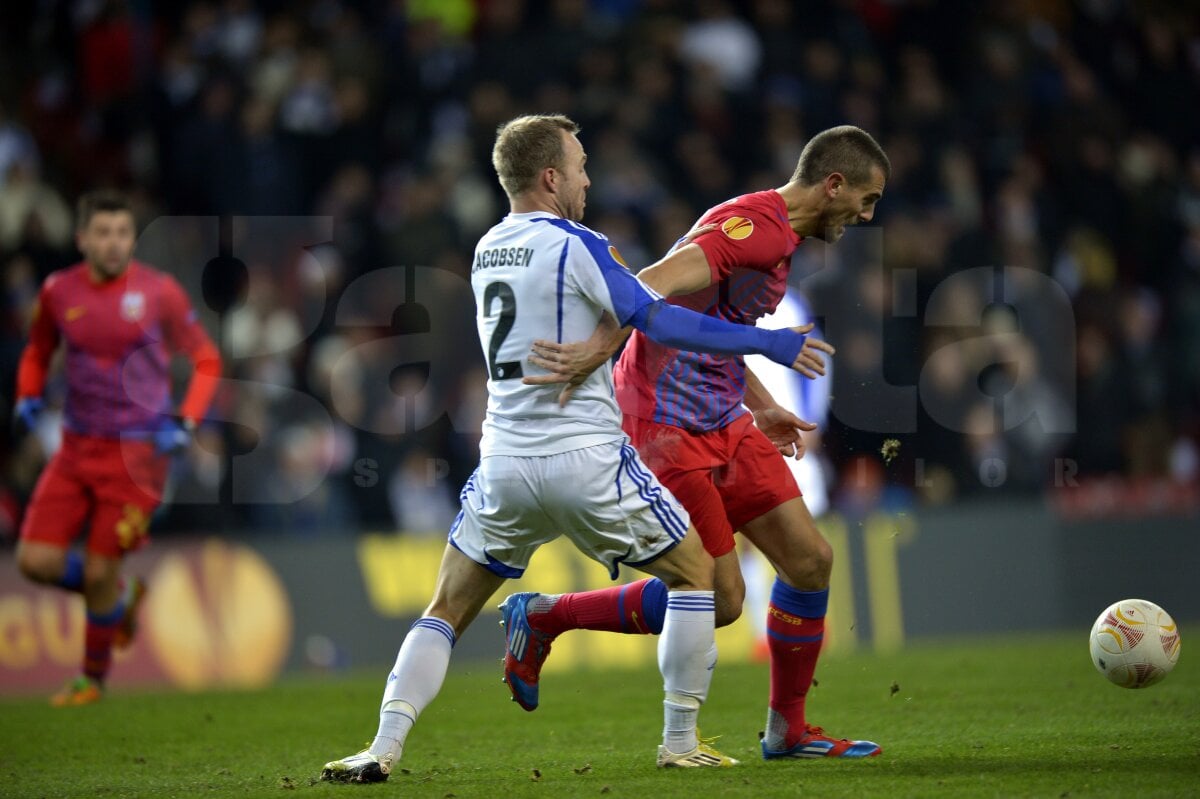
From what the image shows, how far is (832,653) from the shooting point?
11875 millimetres

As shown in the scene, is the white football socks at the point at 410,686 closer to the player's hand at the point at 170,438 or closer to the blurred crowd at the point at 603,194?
the player's hand at the point at 170,438

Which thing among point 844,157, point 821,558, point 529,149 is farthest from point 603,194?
point 529,149

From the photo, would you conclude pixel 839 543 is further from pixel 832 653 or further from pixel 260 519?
pixel 260 519

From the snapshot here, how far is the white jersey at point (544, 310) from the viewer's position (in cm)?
545

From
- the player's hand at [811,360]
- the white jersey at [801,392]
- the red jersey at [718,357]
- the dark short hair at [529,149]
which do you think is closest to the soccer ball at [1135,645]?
the red jersey at [718,357]

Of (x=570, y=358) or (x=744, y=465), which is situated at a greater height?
(x=570, y=358)

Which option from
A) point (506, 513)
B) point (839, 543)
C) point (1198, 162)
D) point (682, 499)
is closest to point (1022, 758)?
point (682, 499)

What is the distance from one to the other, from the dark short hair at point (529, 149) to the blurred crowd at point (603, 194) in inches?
204

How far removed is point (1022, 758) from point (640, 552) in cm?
167

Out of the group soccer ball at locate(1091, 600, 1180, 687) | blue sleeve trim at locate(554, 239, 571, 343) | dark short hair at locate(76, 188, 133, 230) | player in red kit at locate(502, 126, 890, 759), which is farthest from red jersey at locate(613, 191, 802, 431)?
dark short hair at locate(76, 188, 133, 230)

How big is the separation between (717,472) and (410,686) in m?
1.48

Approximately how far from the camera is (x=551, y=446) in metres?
5.48

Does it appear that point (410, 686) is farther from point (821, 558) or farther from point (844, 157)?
point (844, 157)

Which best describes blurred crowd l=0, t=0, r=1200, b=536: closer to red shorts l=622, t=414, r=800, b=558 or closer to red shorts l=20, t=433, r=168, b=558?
red shorts l=20, t=433, r=168, b=558
